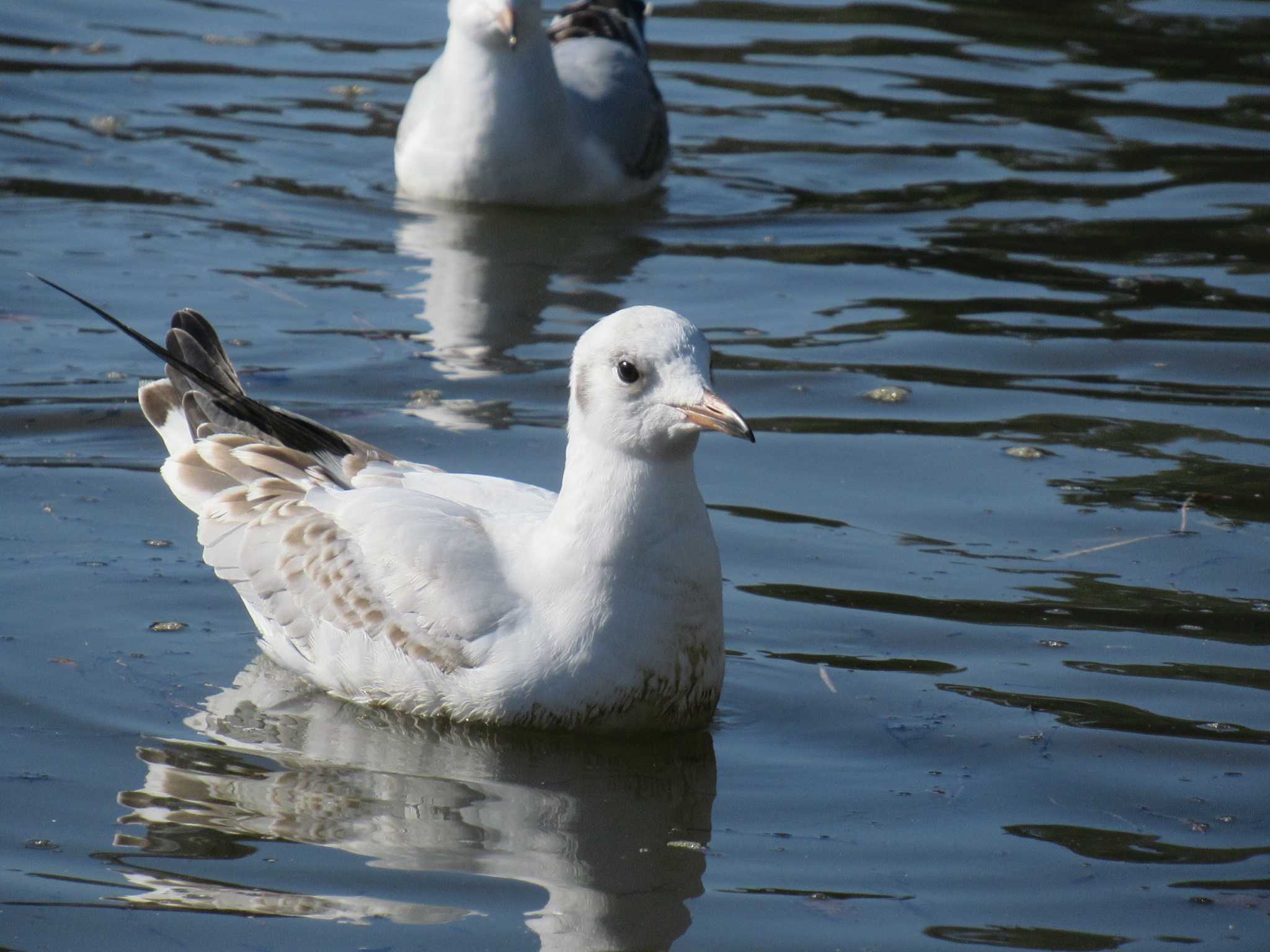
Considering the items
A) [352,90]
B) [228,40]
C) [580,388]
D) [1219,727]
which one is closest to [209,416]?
[580,388]

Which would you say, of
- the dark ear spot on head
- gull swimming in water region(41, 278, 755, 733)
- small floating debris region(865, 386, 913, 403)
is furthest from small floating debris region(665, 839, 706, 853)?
small floating debris region(865, 386, 913, 403)

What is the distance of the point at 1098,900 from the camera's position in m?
4.26

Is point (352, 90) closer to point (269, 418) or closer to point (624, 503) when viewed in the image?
point (269, 418)

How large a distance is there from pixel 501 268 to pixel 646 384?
430 cm

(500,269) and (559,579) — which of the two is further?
(500,269)

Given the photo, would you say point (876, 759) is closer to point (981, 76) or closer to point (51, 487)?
point (51, 487)

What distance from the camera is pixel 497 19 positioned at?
375 inches

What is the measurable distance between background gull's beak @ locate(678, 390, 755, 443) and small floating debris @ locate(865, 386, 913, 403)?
286 cm

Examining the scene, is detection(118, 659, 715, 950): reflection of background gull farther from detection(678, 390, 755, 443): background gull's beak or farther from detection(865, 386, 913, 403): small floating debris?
detection(865, 386, 913, 403): small floating debris

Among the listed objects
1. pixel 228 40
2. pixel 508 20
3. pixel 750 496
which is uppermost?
pixel 508 20

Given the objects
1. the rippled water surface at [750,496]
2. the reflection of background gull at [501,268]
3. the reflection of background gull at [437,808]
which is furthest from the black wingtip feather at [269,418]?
the reflection of background gull at [501,268]

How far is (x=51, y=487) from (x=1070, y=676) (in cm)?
325

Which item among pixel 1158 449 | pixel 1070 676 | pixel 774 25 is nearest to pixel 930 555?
pixel 1070 676

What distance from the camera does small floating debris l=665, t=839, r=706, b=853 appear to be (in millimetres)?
4480
